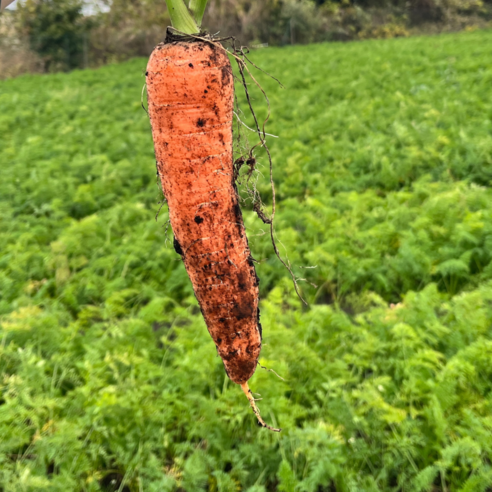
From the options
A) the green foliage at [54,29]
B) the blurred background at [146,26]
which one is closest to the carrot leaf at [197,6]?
the blurred background at [146,26]

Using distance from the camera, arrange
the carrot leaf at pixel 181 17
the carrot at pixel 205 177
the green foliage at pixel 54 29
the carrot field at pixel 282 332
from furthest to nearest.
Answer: the green foliage at pixel 54 29, the carrot field at pixel 282 332, the carrot at pixel 205 177, the carrot leaf at pixel 181 17

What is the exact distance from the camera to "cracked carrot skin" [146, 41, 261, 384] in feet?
4.78

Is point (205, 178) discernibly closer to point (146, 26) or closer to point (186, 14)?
point (186, 14)

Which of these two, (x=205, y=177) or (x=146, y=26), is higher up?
(x=146, y=26)

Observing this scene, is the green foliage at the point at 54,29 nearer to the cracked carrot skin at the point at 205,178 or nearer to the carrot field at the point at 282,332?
the carrot field at the point at 282,332

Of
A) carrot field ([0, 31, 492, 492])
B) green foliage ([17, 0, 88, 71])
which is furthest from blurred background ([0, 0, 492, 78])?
carrot field ([0, 31, 492, 492])

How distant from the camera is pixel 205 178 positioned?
1.57 m

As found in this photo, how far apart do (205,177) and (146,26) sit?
32.5 m

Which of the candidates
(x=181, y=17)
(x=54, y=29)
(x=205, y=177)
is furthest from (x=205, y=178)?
(x=54, y=29)

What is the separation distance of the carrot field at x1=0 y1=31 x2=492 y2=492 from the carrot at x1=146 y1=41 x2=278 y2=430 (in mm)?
222

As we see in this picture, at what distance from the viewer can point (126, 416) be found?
7.27 feet

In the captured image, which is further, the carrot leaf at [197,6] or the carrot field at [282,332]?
the carrot field at [282,332]

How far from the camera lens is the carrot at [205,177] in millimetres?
1455

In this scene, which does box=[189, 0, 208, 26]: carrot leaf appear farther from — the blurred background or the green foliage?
the green foliage
